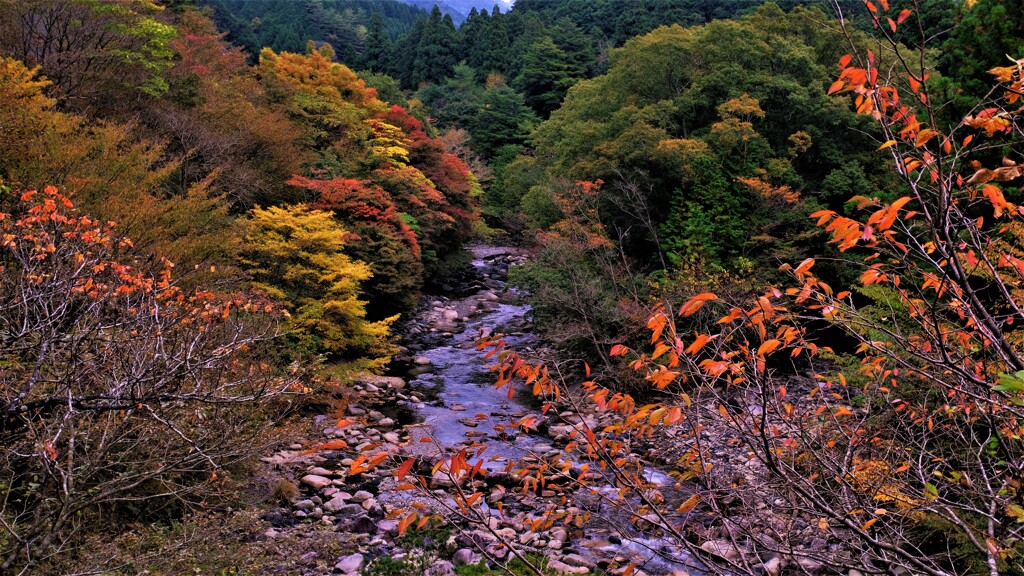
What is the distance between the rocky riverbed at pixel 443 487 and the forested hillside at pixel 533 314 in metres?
0.07

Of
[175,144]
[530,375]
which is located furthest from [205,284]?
[530,375]

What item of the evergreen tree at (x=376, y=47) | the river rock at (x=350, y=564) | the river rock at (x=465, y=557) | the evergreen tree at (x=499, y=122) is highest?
the evergreen tree at (x=376, y=47)

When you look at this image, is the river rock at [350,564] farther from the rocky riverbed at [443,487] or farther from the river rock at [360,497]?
the river rock at [360,497]

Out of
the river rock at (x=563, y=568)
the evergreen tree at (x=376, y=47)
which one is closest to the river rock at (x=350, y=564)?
the river rock at (x=563, y=568)

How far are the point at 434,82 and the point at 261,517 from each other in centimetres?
4600

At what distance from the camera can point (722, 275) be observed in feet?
44.7

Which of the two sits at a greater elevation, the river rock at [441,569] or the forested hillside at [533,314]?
the forested hillside at [533,314]

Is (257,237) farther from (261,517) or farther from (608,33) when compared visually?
(608,33)

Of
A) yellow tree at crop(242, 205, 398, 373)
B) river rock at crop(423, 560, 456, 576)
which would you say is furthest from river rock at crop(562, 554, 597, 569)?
yellow tree at crop(242, 205, 398, 373)

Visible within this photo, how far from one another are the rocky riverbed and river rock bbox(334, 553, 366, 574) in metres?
0.01

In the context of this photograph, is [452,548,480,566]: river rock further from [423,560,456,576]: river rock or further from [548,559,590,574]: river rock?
[548,559,590,574]: river rock

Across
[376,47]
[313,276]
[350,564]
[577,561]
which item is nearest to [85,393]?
[350,564]

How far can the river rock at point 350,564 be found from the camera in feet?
19.8

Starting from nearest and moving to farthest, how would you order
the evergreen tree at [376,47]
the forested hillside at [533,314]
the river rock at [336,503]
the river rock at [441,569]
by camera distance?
the forested hillside at [533,314] → the river rock at [441,569] → the river rock at [336,503] → the evergreen tree at [376,47]
